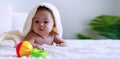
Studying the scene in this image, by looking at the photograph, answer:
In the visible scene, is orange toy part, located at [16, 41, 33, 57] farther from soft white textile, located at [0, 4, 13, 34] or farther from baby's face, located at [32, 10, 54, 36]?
soft white textile, located at [0, 4, 13, 34]

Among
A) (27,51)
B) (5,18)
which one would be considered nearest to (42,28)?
(27,51)

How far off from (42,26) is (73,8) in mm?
1010

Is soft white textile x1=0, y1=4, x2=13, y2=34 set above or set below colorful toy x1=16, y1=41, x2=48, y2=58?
above

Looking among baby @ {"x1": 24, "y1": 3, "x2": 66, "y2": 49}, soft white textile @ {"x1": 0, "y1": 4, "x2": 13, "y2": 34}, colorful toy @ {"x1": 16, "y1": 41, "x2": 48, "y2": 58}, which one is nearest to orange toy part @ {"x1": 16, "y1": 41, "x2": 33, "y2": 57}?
colorful toy @ {"x1": 16, "y1": 41, "x2": 48, "y2": 58}

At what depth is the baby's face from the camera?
1.25 meters

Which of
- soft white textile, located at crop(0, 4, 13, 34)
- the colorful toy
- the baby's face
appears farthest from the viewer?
soft white textile, located at crop(0, 4, 13, 34)

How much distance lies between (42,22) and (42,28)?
1.2 inches

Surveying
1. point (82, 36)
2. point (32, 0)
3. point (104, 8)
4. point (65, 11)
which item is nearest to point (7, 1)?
point (32, 0)

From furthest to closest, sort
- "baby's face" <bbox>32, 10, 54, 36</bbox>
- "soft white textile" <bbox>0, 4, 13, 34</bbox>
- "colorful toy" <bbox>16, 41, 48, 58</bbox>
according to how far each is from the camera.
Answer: "soft white textile" <bbox>0, 4, 13, 34</bbox>
"baby's face" <bbox>32, 10, 54, 36</bbox>
"colorful toy" <bbox>16, 41, 48, 58</bbox>

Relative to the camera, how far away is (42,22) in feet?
4.13

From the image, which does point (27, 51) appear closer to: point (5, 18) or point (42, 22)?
point (42, 22)

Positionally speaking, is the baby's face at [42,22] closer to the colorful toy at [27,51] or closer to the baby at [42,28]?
the baby at [42,28]

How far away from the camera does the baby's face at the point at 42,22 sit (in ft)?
4.10

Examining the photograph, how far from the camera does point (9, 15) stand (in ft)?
5.55
